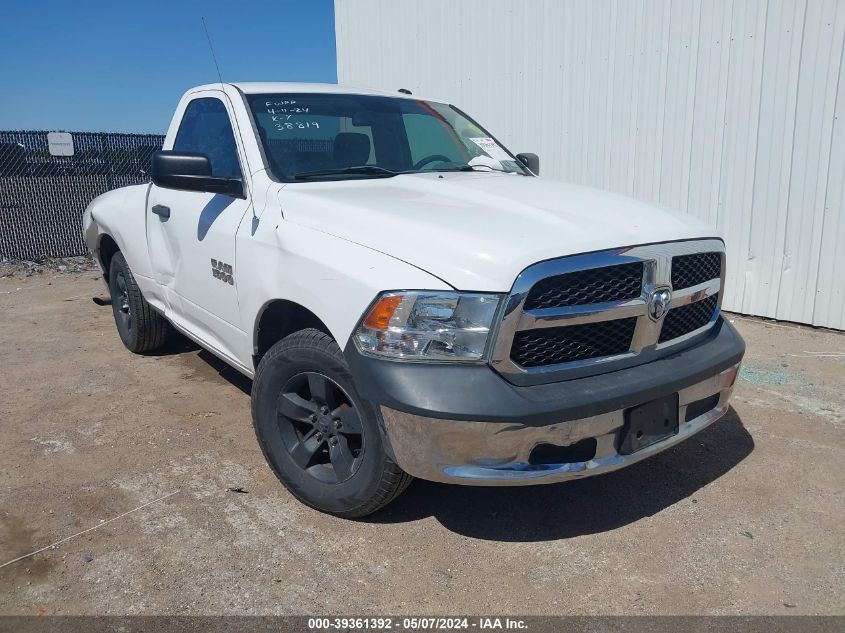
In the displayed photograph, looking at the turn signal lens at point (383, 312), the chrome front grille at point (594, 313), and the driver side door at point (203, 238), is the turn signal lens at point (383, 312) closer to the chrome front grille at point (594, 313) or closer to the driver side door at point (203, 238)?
the chrome front grille at point (594, 313)

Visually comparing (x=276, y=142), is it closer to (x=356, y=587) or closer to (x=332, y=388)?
(x=332, y=388)

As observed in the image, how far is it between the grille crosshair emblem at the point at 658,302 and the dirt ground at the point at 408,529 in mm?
967

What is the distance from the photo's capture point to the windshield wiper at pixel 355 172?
344cm

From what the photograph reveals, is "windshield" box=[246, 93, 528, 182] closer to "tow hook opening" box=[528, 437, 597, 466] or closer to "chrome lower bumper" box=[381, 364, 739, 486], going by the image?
"chrome lower bumper" box=[381, 364, 739, 486]

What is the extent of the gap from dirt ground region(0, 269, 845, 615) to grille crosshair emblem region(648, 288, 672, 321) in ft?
3.17

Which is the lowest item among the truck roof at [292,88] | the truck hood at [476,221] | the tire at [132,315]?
the tire at [132,315]

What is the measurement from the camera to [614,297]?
263cm

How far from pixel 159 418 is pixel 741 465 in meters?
3.31

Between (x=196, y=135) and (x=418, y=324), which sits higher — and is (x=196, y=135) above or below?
above

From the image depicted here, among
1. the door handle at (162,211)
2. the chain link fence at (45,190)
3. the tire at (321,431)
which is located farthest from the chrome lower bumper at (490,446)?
the chain link fence at (45,190)

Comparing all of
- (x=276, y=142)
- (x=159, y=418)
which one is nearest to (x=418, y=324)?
(x=276, y=142)

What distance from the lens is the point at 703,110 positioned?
6566 mm

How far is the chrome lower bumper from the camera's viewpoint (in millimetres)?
2412

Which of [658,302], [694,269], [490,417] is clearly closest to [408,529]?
[490,417]
